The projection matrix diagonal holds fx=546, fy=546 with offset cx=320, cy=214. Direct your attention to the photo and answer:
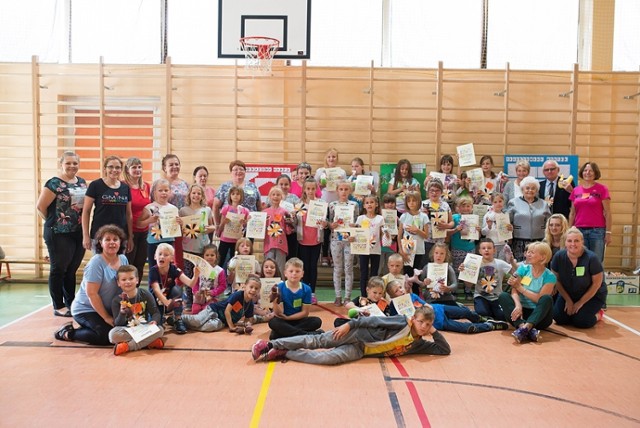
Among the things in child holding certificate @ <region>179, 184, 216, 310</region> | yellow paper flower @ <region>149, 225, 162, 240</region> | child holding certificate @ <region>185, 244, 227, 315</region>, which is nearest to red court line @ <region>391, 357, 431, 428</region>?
child holding certificate @ <region>185, 244, 227, 315</region>

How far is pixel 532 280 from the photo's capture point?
559 centimetres

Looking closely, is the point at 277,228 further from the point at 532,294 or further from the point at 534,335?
the point at 534,335

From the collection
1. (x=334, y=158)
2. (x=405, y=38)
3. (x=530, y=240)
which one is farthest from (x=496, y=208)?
(x=405, y=38)

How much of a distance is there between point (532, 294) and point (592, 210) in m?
1.84

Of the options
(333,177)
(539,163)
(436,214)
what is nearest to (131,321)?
(333,177)

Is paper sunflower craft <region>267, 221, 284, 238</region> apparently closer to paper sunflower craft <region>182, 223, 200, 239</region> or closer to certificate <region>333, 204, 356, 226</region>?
certificate <region>333, 204, 356, 226</region>

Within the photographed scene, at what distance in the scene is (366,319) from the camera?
4703 millimetres

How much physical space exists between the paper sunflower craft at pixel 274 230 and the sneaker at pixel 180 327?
58.7 inches

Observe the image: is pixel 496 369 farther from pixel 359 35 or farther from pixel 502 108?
pixel 359 35

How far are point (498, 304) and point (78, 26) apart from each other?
24.4 feet

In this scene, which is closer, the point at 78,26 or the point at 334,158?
the point at 334,158

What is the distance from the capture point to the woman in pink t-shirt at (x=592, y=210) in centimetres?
659

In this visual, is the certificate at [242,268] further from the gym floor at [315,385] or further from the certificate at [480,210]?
the certificate at [480,210]

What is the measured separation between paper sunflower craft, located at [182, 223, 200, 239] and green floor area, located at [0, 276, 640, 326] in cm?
191
